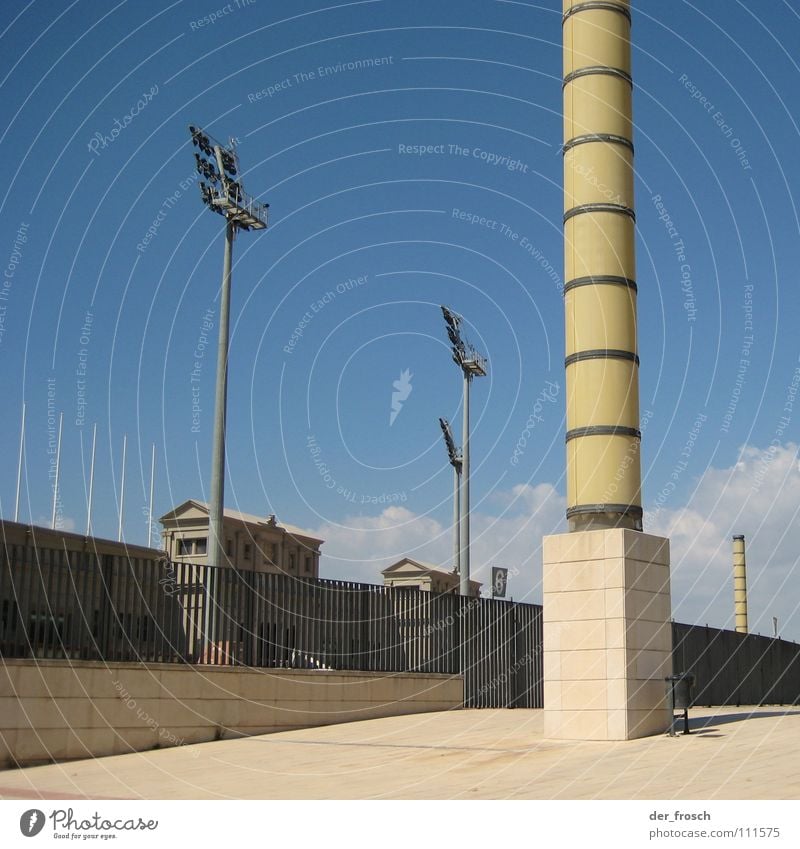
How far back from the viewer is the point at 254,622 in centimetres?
2003

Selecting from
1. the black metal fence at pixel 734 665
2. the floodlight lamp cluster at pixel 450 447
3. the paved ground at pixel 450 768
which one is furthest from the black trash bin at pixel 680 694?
the floodlight lamp cluster at pixel 450 447

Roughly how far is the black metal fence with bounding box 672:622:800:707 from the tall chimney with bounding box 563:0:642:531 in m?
11.4

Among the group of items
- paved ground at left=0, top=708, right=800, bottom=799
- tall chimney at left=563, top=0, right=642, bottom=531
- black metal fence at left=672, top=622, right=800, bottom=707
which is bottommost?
paved ground at left=0, top=708, right=800, bottom=799

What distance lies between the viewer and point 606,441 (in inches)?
699

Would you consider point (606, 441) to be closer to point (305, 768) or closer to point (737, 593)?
point (305, 768)

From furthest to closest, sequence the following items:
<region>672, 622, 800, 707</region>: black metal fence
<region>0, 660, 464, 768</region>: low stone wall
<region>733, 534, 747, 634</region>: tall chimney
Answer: <region>733, 534, 747, 634</region>: tall chimney < <region>672, 622, 800, 707</region>: black metal fence < <region>0, 660, 464, 768</region>: low stone wall

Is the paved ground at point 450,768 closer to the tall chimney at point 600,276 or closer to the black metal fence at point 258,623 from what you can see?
the black metal fence at point 258,623

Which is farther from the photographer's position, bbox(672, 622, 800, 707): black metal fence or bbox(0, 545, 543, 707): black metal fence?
bbox(672, 622, 800, 707): black metal fence

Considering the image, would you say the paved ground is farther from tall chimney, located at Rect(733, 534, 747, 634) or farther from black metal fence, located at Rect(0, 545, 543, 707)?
tall chimney, located at Rect(733, 534, 747, 634)

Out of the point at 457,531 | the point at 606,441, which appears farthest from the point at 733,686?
the point at 606,441

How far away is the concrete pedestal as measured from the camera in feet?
53.7

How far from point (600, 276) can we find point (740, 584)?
4140cm

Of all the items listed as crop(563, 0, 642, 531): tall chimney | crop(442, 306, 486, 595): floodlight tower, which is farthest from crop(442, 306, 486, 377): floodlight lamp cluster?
crop(563, 0, 642, 531): tall chimney
